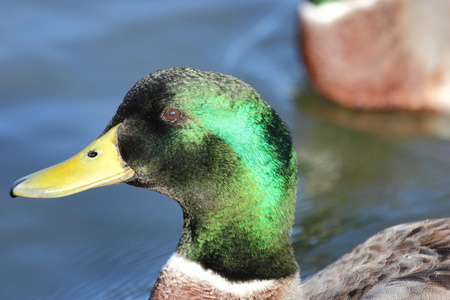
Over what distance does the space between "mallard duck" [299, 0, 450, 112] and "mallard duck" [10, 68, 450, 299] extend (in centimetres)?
287

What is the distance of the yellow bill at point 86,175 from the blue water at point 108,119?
1.26m

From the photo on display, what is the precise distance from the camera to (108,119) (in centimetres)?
569

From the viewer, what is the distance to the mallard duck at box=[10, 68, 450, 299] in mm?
3016

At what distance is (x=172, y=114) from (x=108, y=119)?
2747 millimetres

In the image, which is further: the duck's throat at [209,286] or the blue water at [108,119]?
the blue water at [108,119]

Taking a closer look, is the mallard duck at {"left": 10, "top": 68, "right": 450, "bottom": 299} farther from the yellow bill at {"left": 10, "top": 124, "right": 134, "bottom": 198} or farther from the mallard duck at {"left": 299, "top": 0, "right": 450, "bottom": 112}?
the mallard duck at {"left": 299, "top": 0, "right": 450, "bottom": 112}

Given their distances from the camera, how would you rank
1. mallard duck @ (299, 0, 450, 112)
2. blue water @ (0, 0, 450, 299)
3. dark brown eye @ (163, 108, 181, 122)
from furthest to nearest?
mallard duck @ (299, 0, 450, 112) < blue water @ (0, 0, 450, 299) < dark brown eye @ (163, 108, 181, 122)

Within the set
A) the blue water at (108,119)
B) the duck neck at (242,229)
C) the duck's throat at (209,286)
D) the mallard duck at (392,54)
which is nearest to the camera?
the duck neck at (242,229)

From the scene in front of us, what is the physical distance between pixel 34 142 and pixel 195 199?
105 inches

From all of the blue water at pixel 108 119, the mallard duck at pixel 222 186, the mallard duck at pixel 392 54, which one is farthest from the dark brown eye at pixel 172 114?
the mallard duck at pixel 392 54

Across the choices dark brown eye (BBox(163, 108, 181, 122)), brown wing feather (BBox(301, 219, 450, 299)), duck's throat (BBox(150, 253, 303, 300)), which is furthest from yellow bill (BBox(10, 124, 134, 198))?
brown wing feather (BBox(301, 219, 450, 299))

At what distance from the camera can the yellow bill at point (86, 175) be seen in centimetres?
310

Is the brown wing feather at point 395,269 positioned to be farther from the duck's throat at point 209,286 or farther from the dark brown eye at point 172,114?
the dark brown eye at point 172,114

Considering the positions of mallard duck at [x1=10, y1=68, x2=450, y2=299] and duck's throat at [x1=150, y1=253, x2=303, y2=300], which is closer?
mallard duck at [x1=10, y1=68, x2=450, y2=299]
